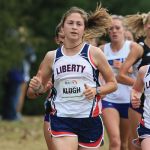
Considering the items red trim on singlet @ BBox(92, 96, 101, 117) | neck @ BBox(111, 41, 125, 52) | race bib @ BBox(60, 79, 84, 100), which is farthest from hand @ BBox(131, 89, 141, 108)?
neck @ BBox(111, 41, 125, 52)

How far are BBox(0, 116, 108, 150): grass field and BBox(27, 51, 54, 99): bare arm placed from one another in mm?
4618

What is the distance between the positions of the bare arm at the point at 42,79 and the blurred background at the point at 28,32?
28.7 feet

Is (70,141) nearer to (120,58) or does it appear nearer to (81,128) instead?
(81,128)

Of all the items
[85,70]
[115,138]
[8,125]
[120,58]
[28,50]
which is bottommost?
[8,125]

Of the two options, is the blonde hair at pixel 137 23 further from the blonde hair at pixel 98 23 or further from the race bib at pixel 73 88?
the race bib at pixel 73 88

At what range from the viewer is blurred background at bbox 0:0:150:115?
54.7 feet

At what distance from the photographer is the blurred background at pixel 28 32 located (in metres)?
16.7

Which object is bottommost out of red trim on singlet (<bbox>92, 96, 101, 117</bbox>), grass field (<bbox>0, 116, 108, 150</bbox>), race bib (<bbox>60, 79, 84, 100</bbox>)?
grass field (<bbox>0, 116, 108, 150</bbox>)

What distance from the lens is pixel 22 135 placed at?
14.3m

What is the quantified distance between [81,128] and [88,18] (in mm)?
1318

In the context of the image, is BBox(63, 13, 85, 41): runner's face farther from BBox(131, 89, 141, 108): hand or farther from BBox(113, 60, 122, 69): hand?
BBox(113, 60, 122, 69): hand

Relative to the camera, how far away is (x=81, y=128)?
7.48 meters

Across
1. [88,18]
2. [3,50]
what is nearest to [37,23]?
[3,50]

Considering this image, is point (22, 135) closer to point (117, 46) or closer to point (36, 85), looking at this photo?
point (117, 46)
